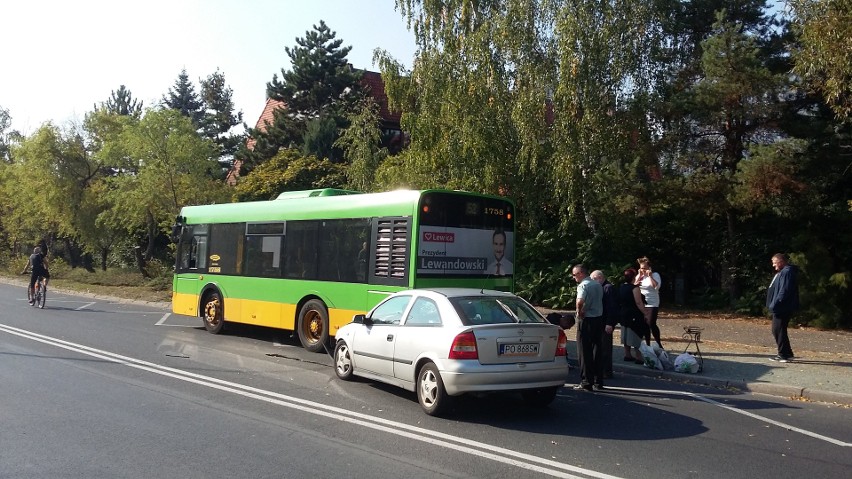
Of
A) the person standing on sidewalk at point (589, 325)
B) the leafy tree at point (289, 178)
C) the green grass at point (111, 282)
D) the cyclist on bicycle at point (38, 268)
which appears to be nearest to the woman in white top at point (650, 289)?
the person standing on sidewalk at point (589, 325)

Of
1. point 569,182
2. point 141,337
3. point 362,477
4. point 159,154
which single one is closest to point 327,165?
point 159,154

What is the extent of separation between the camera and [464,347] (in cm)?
817

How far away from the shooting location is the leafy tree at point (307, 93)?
41.4 metres

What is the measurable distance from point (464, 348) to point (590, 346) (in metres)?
2.77

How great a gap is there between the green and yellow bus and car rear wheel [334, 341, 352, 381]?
1.65 metres

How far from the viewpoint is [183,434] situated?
729 cm

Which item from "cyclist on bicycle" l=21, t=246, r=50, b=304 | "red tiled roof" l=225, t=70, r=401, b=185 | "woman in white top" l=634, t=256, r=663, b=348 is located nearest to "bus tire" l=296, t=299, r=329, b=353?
"woman in white top" l=634, t=256, r=663, b=348

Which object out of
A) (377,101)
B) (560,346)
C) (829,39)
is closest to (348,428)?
(560,346)

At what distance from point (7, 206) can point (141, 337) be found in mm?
35576

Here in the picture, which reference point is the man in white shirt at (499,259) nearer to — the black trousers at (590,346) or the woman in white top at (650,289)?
the woman in white top at (650,289)

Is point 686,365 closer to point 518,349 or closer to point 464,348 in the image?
point 518,349

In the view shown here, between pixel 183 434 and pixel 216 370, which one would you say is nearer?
pixel 183 434

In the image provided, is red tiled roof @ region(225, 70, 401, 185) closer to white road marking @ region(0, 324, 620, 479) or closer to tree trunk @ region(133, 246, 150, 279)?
tree trunk @ region(133, 246, 150, 279)

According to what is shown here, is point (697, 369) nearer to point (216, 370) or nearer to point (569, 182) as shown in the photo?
point (216, 370)
